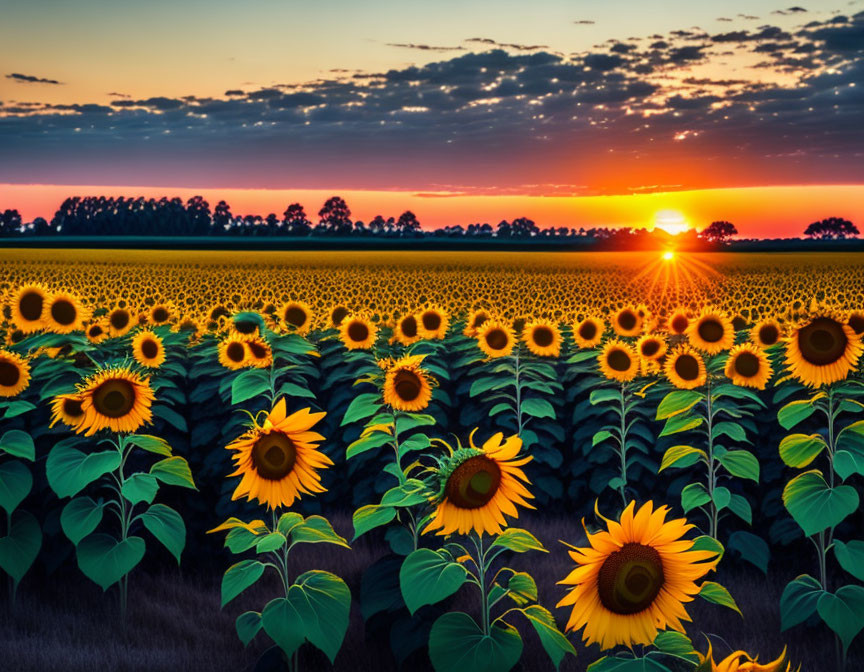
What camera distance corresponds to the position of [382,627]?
4641 millimetres

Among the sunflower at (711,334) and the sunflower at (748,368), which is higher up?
the sunflower at (711,334)

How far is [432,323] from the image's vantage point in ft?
26.6

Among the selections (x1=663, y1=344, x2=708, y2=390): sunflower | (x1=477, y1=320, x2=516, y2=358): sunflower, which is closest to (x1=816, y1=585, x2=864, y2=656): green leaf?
(x1=663, y1=344, x2=708, y2=390): sunflower

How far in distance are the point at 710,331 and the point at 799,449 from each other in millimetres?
2108

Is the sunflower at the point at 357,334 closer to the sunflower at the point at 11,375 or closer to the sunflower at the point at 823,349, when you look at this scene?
the sunflower at the point at 11,375

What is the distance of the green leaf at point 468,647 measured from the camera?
122 inches

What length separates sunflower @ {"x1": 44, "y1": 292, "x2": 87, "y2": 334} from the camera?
666 cm

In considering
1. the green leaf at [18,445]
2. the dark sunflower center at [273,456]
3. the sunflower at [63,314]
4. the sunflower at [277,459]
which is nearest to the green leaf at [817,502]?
the sunflower at [277,459]

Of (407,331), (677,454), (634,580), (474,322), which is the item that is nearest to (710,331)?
(677,454)

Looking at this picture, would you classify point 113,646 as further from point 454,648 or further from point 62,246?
point 62,246

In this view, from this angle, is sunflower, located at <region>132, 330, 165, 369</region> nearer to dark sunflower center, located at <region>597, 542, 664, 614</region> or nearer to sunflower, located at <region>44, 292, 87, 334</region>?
sunflower, located at <region>44, 292, 87, 334</region>

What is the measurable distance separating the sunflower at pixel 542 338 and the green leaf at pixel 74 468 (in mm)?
3898

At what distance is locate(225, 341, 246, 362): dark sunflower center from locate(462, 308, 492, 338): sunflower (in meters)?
2.46

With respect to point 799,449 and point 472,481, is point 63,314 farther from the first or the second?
point 799,449
